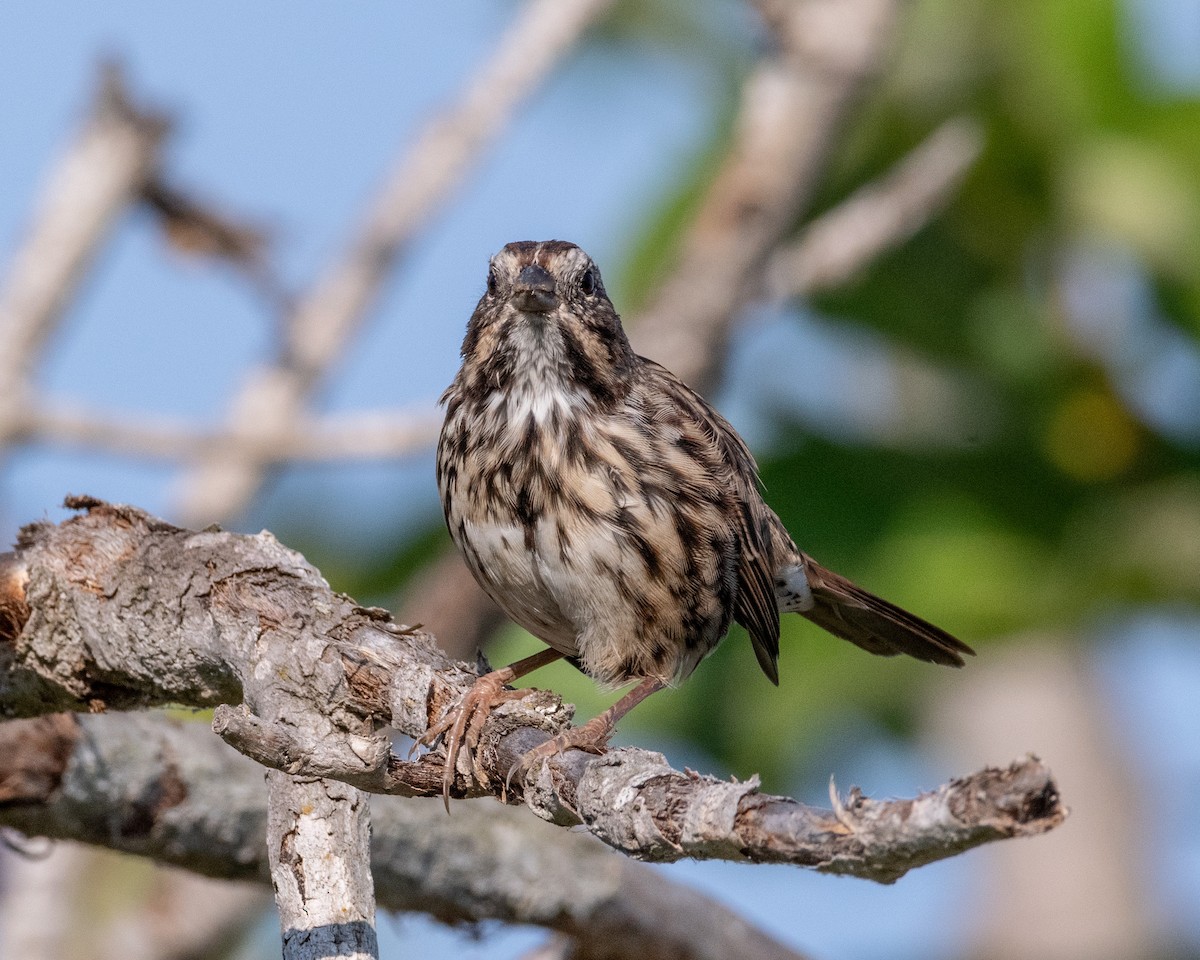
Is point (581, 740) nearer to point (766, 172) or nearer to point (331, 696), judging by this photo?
point (331, 696)

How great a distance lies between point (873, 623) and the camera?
539 centimetres

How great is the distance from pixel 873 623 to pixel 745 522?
2.73 feet

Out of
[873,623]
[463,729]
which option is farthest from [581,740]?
[873,623]

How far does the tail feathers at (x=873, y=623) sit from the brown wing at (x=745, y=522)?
318mm

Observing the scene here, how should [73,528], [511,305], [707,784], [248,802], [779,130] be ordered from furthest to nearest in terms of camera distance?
[779,130] → [511,305] → [248,802] → [73,528] → [707,784]

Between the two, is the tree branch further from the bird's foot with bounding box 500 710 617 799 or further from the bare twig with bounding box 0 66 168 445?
the bare twig with bounding box 0 66 168 445

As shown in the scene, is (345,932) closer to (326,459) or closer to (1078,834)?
(326,459)

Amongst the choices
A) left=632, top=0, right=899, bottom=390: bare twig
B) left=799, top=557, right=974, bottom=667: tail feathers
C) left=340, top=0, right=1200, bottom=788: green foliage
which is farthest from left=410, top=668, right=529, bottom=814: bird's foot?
left=340, top=0, right=1200, bottom=788: green foliage

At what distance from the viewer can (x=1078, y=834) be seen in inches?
571

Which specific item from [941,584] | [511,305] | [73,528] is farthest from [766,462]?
[73,528]

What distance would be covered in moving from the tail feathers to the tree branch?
2.03 m

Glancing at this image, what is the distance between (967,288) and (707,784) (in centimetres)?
823

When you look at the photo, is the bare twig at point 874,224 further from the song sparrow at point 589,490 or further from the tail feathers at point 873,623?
the song sparrow at point 589,490

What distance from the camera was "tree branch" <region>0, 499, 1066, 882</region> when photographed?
2.18 meters
